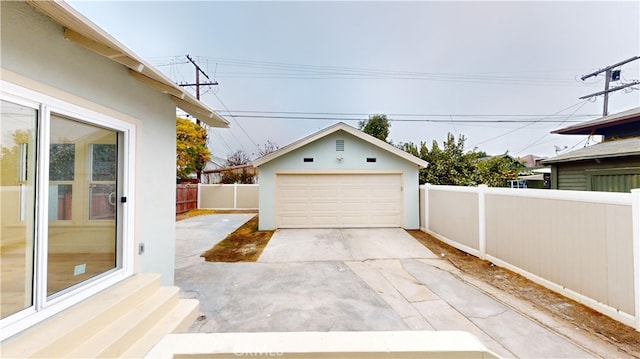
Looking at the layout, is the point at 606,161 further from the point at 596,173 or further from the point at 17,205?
the point at 17,205

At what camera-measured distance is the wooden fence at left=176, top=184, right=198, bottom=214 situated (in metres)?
14.5

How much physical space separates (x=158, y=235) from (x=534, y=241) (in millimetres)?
6674

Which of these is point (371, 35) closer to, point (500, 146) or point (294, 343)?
point (294, 343)

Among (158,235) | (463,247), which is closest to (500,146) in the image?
(463,247)

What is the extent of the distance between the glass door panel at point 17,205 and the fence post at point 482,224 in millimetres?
7553

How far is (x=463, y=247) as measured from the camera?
682 cm

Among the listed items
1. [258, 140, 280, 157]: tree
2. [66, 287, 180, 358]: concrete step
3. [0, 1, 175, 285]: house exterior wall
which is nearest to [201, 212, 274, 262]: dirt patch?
[0, 1, 175, 285]: house exterior wall

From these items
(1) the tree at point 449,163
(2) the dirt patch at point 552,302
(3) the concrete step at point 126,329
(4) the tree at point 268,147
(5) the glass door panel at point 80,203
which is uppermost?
(4) the tree at point 268,147

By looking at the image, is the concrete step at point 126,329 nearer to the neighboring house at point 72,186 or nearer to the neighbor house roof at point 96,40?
the neighboring house at point 72,186

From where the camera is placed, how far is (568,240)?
A: 4.05 metres

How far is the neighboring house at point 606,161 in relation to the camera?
23.2 feet

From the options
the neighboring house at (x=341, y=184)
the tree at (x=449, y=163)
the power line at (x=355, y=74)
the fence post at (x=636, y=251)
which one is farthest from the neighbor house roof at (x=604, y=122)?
the fence post at (x=636, y=251)

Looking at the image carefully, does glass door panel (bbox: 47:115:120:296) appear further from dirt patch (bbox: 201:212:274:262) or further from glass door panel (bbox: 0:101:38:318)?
dirt patch (bbox: 201:212:274:262)

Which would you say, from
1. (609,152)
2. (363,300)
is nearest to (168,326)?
(363,300)
